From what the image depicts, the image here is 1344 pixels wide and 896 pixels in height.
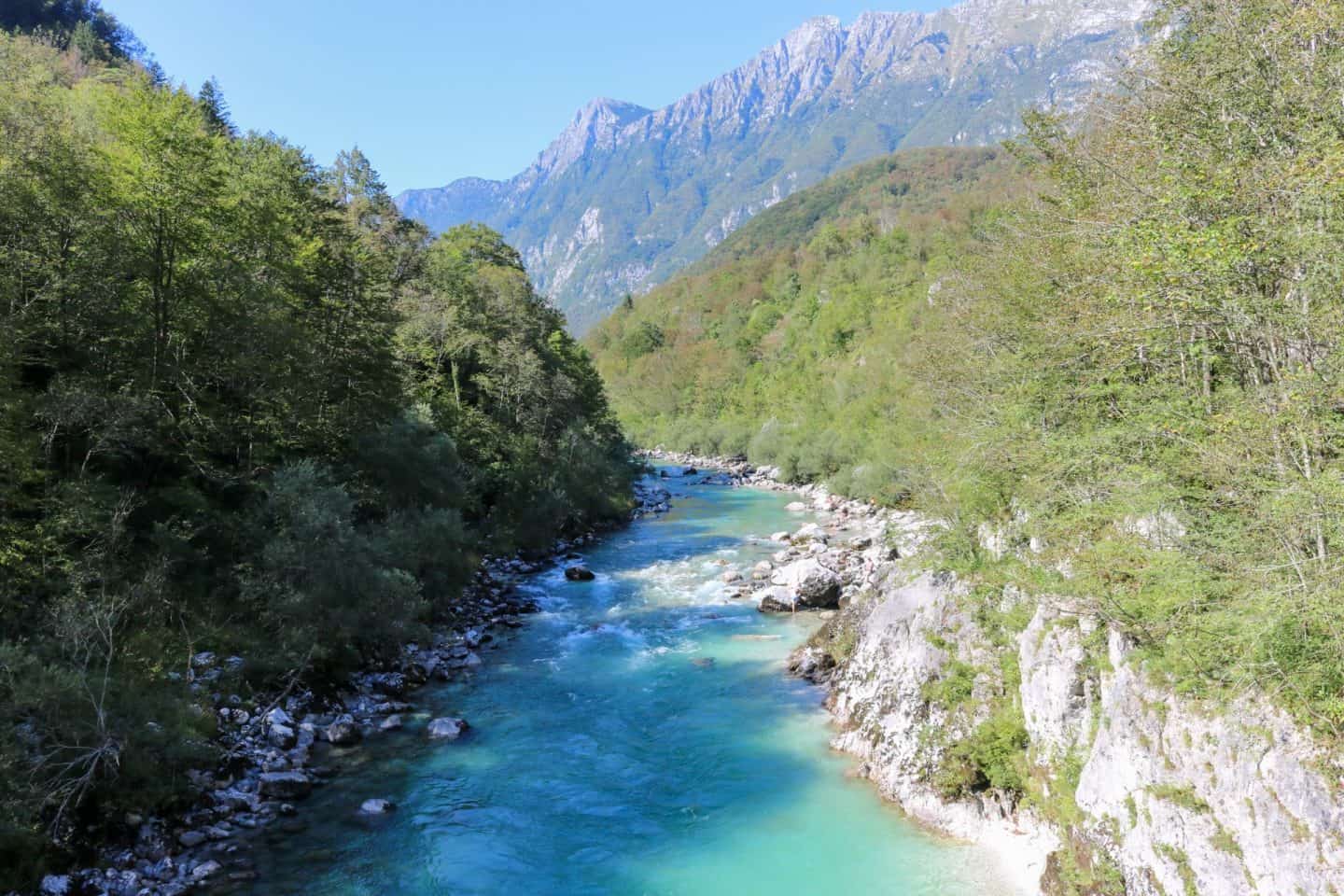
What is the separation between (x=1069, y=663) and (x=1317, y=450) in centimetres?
433

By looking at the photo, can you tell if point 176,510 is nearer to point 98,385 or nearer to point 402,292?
point 98,385

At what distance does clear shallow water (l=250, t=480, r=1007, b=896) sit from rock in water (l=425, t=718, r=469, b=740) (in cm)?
32

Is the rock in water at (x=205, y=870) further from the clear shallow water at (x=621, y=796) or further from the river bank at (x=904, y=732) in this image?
the river bank at (x=904, y=732)

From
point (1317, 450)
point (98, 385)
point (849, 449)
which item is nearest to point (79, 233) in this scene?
point (98, 385)

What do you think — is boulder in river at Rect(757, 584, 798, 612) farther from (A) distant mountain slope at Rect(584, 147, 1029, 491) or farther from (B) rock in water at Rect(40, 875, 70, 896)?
(B) rock in water at Rect(40, 875, 70, 896)

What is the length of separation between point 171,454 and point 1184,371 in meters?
21.8

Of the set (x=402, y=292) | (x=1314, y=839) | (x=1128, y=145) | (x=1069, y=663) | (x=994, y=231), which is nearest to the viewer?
(x=1314, y=839)

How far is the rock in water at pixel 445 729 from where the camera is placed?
15.3 m

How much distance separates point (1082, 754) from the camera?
1017cm

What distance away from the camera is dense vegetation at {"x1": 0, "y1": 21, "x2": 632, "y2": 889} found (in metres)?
11.3

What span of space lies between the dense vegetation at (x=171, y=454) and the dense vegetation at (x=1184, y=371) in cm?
1486

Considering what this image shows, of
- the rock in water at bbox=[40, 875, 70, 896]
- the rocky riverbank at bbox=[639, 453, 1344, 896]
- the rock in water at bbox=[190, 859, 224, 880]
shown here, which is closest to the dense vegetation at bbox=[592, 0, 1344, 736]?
the rocky riverbank at bbox=[639, 453, 1344, 896]

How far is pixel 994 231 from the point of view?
2366 cm

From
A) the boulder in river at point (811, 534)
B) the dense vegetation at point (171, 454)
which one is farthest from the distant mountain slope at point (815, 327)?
the dense vegetation at point (171, 454)
